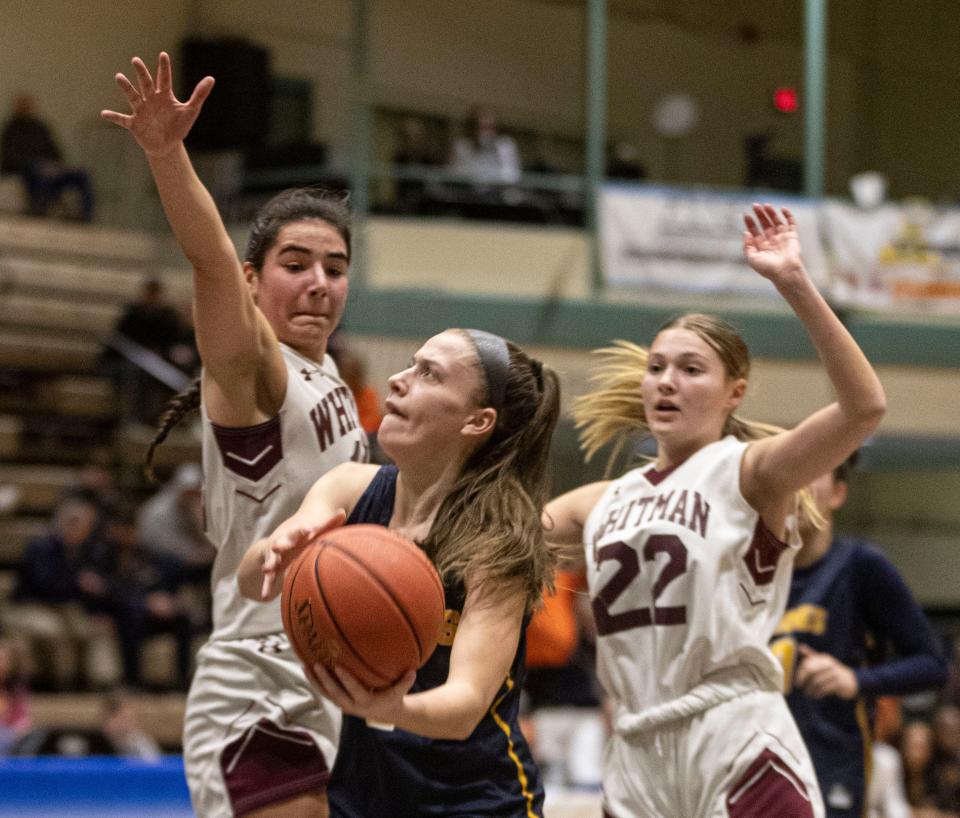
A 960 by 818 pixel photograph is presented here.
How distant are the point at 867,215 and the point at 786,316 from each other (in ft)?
4.14

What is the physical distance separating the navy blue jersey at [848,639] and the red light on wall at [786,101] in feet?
49.3

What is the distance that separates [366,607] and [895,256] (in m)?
12.8

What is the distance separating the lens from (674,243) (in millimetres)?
14203

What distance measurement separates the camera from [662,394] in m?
3.89

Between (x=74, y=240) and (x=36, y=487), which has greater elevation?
(x=74, y=240)

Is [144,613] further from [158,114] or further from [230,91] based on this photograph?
[158,114]

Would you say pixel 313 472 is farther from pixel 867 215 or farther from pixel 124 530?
pixel 867 215

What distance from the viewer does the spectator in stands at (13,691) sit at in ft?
30.7

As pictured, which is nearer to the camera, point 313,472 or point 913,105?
point 313,472

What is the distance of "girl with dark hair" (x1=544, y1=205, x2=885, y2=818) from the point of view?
365 cm

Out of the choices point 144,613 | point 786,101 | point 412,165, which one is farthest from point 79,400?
point 786,101

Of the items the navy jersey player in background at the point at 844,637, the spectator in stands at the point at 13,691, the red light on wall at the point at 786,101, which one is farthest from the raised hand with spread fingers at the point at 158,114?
the red light on wall at the point at 786,101

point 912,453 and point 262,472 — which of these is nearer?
point 262,472

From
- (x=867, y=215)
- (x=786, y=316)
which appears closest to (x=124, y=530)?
(x=786, y=316)
